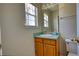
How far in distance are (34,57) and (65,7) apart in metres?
0.67

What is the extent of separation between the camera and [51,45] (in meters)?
1.49

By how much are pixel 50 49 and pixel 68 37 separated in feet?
0.80

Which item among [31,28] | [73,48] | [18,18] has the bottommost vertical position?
[73,48]

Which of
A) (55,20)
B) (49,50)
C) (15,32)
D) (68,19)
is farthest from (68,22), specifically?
(15,32)

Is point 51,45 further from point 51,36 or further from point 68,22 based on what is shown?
point 68,22

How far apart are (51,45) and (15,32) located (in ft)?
1.45

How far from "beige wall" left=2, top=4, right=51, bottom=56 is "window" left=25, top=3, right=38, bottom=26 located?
5 centimetres

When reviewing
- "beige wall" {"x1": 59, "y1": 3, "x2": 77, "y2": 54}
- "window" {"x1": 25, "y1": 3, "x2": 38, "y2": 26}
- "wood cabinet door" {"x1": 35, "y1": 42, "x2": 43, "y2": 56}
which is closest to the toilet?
"beige wall" {"x1": 59, "y1": 3, "x2": 77, "y2": 54}

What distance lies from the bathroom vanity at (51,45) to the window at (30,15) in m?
0.18

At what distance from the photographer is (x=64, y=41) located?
4.91ft

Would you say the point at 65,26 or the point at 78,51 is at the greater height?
the point at 65,26

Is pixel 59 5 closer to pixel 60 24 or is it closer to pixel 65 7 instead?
pixel 65 7

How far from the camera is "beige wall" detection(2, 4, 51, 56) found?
4.99ft

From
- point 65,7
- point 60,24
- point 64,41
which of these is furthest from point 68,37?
point 65,7
